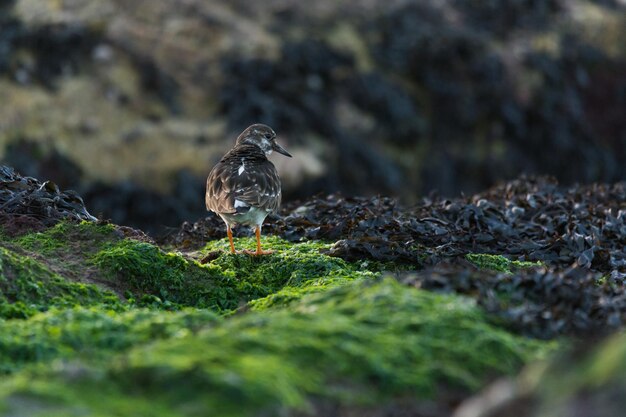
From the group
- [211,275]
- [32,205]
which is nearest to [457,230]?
[211,275]

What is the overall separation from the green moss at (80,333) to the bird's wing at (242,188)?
144 inches

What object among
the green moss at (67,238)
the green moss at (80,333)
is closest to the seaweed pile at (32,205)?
the green moss at (67,238)

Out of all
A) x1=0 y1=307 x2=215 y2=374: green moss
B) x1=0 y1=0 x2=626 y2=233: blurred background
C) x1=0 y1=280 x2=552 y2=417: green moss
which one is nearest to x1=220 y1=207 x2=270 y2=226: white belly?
x1=0 y1=307 x2=215 y2=374: green moss

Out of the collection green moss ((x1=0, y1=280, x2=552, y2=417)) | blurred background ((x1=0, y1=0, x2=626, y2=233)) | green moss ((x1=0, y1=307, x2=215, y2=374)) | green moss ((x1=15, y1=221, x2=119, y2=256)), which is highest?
blurred background ((x1=0, y1=0, x2=626, y2=233))

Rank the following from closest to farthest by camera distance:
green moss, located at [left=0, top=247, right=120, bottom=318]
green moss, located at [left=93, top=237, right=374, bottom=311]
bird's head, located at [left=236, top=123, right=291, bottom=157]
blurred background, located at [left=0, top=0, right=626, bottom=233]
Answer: green moss, located at [left=0, top=247, right=120, bottom=318] → green moss, located at [left=93, top=237, right=374, bottom=311] → bird's head, located at [left=236, top=123, right=291, bottom=157] → blurred background, located at [left=0, top=0, right=626, bottom=233]

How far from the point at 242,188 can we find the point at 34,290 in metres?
3.32

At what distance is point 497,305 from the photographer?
20.7ft

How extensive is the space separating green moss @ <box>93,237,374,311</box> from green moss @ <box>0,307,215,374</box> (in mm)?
1689

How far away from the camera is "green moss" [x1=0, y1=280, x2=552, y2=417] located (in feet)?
15.1

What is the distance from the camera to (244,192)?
10.2 meters

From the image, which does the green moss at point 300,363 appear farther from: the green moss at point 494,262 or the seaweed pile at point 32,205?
the seaweed pile at point 32,205

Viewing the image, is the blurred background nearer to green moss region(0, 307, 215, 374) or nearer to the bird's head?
the bird's head

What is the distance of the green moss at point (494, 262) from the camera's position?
32.0 ft

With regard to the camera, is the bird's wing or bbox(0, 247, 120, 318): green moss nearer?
bbox(0, 247, 120, 318): green moss
